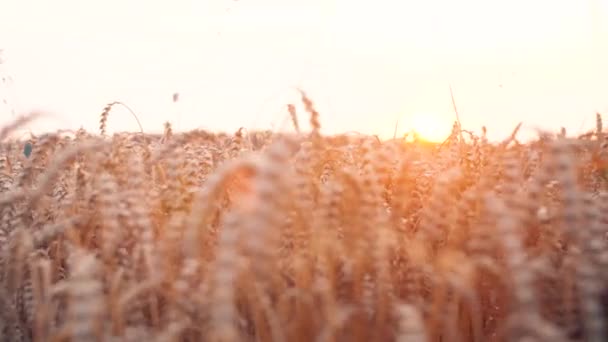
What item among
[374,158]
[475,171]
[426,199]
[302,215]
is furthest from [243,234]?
[475,171]

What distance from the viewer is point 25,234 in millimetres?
1228

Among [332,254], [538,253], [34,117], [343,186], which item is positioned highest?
[34,117]

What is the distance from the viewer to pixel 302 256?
119 cm

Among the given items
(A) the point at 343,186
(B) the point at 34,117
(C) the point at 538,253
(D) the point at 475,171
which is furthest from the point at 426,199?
(B) the point at 34,117

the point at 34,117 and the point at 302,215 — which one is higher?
the point at 34,117

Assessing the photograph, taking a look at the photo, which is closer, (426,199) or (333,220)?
(333,220)

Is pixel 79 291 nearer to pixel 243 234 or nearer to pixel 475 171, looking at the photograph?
pixel 243 234

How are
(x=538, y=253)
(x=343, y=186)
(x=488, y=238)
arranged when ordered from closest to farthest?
(x=488, y=238) < (x=343, y=186) < (x=538, y=253)

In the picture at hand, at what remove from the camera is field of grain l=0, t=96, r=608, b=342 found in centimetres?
76

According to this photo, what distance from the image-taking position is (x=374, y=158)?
51.8 inches

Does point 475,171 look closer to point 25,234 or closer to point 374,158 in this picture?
point 374,158

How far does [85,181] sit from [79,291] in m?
0.83

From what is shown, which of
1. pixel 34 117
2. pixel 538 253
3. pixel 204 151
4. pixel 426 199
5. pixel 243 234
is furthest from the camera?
pixel 204 151

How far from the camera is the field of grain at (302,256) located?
0.76 meters
